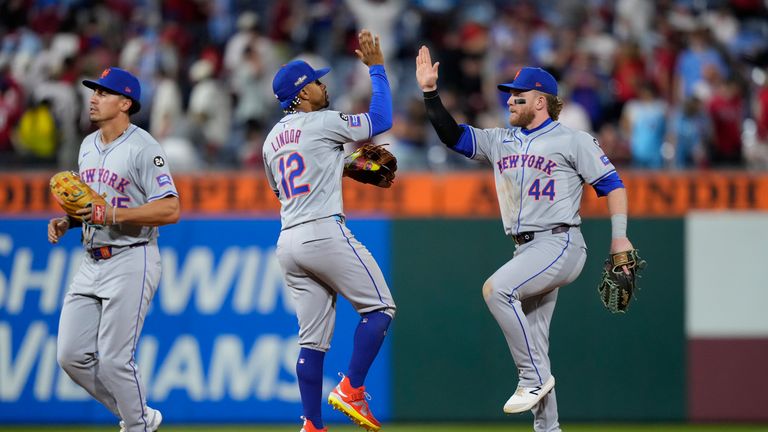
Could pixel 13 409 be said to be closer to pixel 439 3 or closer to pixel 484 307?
pixel 484 307

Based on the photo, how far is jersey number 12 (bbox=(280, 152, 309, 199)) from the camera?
701cm

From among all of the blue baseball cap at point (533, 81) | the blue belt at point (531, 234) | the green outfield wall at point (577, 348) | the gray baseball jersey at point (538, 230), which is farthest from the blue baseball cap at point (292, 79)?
the green outfield wall at point (577, 348)

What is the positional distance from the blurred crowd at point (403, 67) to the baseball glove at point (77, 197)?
5785mm

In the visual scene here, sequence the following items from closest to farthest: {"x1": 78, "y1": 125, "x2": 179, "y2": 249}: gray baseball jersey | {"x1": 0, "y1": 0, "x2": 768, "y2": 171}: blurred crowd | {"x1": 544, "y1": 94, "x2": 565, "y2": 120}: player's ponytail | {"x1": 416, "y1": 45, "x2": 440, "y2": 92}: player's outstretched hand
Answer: {"x1": 78, "y1": 125, "x2": 179, "y2": 249}: gray baseball jersey
{"x1": 416, "y1": 45, "x2": 440, "y2": 92}: player's outstretched hand
{"x1": 544, "y1": 94, "x2": 565, "y2": 120}: player's ponytail
{"x1": 0, "y1": 0, "x2": 768, "y2": 171}: blurred crowd

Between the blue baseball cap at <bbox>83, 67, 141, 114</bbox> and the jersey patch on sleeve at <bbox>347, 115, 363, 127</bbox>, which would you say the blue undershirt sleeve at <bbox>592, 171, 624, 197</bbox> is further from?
the blue baseball cap at <bbox>83, 67, 141, 114</bbox>

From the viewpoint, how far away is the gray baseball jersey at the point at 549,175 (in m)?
7.15

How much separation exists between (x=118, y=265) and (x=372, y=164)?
5.39 ft

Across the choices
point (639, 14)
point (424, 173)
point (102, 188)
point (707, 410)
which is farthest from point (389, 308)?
point (639, 14)

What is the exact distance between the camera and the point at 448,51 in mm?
14391

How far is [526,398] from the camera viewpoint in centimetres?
688

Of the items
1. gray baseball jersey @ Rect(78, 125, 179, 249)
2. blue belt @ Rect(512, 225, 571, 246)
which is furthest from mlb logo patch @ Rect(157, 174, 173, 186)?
blue belt @ Rect(512, 225, 571, 246)

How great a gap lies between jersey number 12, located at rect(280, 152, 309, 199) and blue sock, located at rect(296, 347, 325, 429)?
95 cm

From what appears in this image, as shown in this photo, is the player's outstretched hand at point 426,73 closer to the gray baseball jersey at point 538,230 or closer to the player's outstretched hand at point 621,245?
the gray baseball jersey at point 538,230

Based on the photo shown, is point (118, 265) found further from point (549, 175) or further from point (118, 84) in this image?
point (549, 175)
